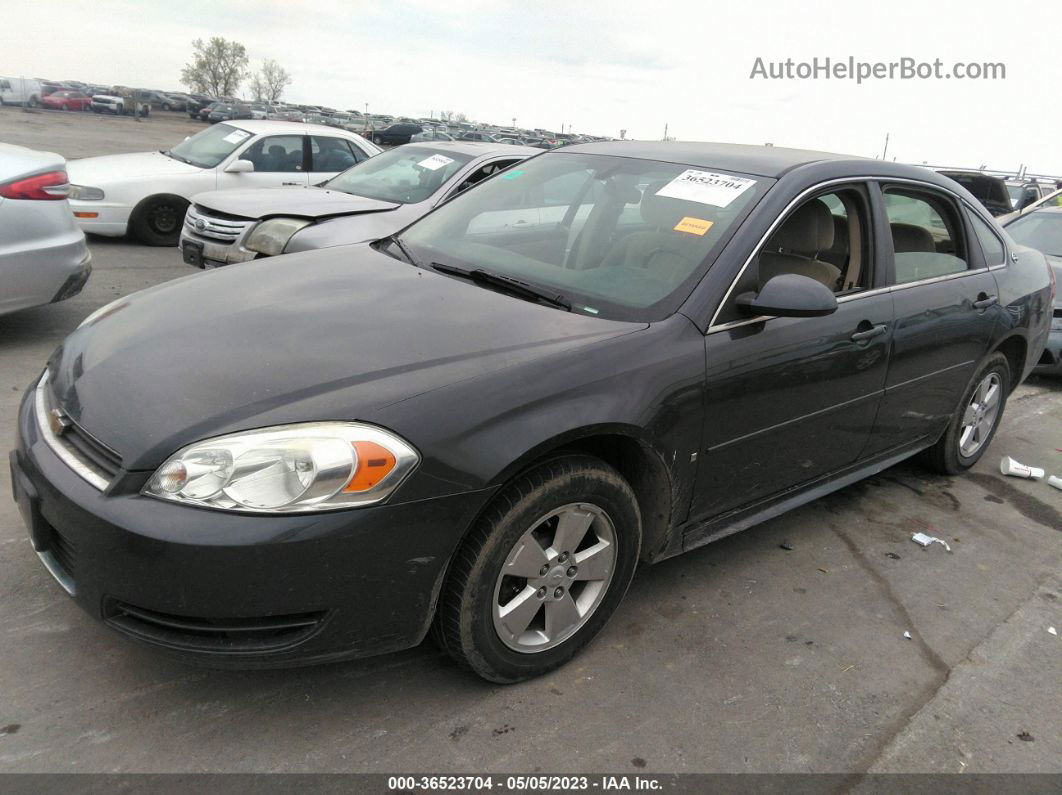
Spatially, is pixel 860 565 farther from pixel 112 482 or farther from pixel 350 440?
pixel 112 482

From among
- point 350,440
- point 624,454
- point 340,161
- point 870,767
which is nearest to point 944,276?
point 624,454

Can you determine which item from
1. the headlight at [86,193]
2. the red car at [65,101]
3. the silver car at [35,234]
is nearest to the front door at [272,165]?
the headlight at [86,193]

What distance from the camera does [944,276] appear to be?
408cm

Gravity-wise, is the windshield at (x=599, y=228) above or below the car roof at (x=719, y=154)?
below

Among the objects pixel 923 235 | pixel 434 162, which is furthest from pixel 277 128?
pixel 923 235

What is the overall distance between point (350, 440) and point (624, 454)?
1.00m

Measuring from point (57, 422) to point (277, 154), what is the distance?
783cm

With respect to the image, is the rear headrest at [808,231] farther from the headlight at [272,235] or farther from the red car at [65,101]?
the red car at [65,101]

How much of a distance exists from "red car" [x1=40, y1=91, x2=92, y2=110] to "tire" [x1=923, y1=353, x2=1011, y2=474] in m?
50.9

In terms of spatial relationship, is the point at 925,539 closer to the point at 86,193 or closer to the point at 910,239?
the point at 910,239

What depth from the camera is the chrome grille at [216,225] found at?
707 cm

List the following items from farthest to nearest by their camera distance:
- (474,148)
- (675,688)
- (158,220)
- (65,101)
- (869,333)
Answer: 1. (65,101)
2. (158,220)
3. (474,148)
4. (869,333)
5. (675,688)

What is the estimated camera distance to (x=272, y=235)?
6.31 m

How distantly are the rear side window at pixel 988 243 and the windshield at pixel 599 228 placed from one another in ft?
5.83
